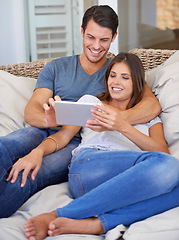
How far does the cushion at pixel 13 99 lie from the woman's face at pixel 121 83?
21.0 inches

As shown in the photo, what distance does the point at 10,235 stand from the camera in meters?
1.11

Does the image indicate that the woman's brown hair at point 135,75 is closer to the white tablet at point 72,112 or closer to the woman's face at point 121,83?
the woman's face at point 121,83

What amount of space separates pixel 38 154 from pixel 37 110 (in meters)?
0.36

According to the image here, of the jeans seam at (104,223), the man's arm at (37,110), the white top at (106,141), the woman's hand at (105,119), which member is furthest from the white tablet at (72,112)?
the jeans seam at (104,223)

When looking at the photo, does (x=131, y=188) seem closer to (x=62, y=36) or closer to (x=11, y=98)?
(x=11, y=98)

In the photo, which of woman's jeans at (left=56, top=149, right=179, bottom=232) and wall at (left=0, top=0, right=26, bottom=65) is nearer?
woman's jeans at (left=56, top=149, right=179, bottom=232)

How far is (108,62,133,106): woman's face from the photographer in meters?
1.63

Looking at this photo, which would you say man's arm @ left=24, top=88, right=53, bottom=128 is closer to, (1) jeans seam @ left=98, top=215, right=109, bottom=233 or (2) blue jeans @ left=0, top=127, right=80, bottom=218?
(2) blue jeans @ left=0, top=127, right=80, bottom=218

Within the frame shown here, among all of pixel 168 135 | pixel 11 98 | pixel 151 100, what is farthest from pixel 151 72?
pixel 11 98

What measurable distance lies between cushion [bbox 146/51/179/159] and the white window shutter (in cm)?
200

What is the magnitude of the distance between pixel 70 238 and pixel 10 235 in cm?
19

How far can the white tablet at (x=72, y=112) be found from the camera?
126cm

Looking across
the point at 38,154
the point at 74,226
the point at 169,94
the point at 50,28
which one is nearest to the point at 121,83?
the point at 169,94

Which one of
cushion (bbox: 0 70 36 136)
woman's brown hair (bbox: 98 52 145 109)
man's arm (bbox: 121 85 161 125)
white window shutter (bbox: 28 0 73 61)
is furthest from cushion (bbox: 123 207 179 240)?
white window shutter (bbox: 28 0 73 61)
